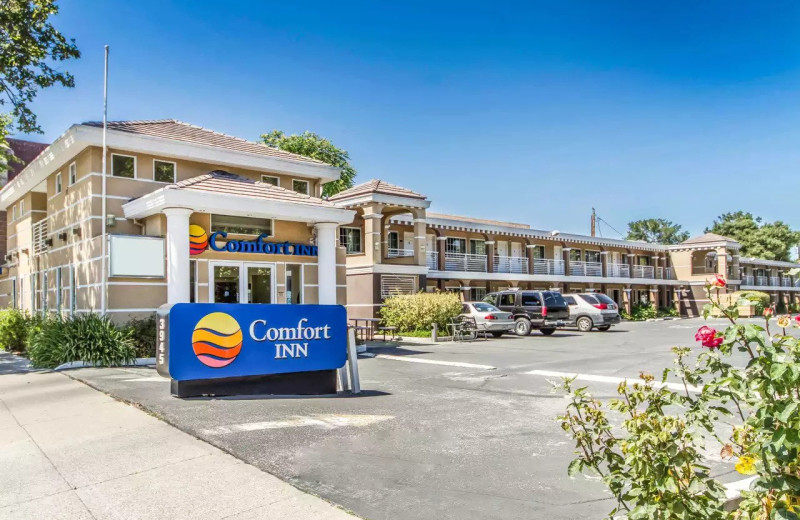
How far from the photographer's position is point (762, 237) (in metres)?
68.4

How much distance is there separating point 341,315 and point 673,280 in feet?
157

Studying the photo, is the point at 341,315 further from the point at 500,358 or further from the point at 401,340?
the point at 401,340

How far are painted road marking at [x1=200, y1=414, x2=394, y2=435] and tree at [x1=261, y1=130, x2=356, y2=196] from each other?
3094cm

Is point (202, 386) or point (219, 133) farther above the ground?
point (219, 133)

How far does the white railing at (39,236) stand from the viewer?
67.2 ft

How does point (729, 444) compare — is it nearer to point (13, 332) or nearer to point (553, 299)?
point (13, 332)

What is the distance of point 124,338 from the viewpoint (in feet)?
45.1

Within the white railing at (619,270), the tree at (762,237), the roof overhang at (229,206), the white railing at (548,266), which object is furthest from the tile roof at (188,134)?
the tree at (762,237)

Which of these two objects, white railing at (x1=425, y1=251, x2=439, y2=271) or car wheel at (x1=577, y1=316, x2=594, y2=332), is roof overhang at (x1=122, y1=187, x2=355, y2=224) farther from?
car wheel at (x1=577, y1=316, x2=594, y2=332)

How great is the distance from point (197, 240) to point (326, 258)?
3886 mm

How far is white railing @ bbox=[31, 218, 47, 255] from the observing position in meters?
20.5

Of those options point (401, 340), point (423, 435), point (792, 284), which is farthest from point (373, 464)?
point (792, 284)

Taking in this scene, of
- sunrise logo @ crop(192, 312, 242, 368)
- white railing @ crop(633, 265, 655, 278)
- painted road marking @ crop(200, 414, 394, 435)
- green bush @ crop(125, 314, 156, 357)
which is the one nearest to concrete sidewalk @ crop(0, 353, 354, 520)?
painted road marking @ crop(200, 414, 394, 435)

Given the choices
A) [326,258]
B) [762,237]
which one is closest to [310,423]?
[326,258]
